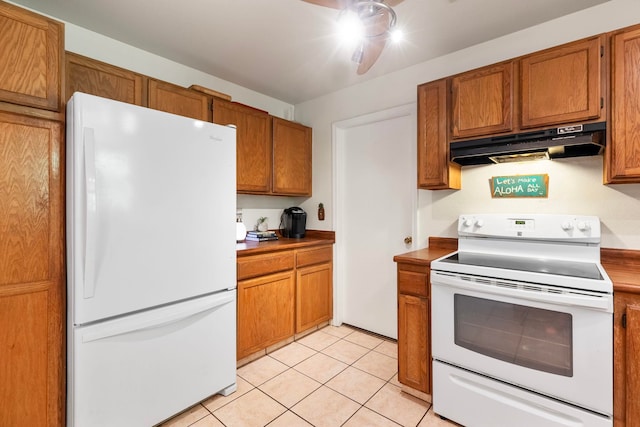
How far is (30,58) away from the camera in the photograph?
139 cm

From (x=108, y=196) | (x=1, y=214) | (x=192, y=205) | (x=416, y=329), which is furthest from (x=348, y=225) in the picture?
(x=1, y=214)

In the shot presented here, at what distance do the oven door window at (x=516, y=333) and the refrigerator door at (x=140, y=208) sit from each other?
146 cm

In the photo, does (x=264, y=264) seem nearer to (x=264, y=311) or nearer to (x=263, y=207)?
(x=264, y=311)

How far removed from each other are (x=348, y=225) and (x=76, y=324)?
228 centimetres

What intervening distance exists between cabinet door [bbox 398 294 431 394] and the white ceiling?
180cm

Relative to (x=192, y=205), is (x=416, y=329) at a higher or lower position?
lower

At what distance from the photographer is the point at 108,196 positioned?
1440 millimetres

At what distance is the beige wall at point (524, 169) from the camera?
5.73ft

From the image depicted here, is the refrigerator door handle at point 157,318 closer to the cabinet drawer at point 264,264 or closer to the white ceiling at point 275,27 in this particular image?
the cabinet drawer at point 264,264

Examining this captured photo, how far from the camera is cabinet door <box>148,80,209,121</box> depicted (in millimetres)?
2119

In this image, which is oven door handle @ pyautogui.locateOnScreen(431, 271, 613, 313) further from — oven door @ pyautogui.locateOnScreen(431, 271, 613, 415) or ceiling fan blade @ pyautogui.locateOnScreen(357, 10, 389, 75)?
ceiling fan blade @ pyautogui.locateOnScreen(357, 10, 389, 75)

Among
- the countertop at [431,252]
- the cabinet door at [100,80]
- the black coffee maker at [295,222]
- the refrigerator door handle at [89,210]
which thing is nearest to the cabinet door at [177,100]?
the cabinet door at [100,80]

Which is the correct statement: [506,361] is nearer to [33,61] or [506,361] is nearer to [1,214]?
[1,214]

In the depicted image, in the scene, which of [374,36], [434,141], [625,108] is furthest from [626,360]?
[374,36]
